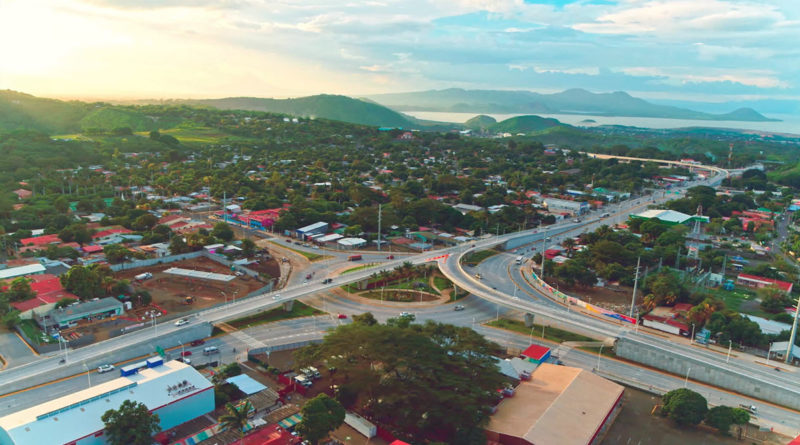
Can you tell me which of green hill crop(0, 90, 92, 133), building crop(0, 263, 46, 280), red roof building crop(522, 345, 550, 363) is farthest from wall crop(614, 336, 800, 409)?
green hill crop(0, 90, 92, 133)

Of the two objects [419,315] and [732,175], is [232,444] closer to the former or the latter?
[419,315]

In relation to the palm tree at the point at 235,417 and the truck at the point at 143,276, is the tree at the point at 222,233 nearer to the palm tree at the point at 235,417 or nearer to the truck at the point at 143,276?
the truck at the point at 143,276

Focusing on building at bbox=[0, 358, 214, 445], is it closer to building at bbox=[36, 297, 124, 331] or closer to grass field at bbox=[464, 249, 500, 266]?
building at bbox=[36, 297, 124, 331]

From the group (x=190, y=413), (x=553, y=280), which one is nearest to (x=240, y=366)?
(x=190, y=413)

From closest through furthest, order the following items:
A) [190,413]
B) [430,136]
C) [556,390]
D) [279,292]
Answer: [190,413] → [556,390] → [279,292] → [430,136]

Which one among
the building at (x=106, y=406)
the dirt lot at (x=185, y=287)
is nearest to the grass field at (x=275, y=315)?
the dirt lot at (x=185, y=287)

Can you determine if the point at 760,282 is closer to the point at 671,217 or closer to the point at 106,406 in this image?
the point at 671,217

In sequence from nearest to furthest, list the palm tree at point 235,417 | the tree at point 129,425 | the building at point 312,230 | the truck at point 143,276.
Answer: the tree at point 129,425 → the palm tree at point 235,417 → the truck at point 143,276 → the building at point 312,230
